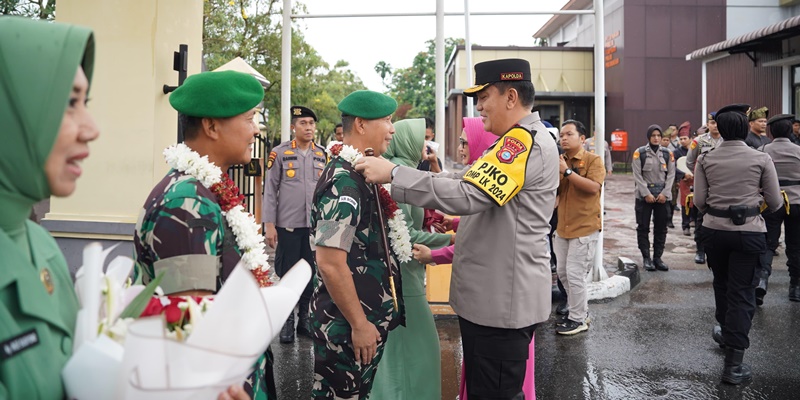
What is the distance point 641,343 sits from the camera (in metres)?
Result: 5.55

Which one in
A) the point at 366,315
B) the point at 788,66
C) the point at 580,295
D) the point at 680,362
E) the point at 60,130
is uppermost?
the point at 788,66

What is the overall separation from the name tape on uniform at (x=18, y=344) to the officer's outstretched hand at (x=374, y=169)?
5.32 feet

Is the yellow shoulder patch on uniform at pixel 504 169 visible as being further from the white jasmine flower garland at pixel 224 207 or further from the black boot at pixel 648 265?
the black boot at pixel 648 265

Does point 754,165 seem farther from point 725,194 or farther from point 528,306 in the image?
point 528,306

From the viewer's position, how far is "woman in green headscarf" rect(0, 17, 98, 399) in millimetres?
1118

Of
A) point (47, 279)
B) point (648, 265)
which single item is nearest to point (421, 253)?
point (47, 279)

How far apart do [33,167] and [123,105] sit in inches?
169

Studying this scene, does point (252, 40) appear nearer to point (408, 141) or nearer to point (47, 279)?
point (408, 141)

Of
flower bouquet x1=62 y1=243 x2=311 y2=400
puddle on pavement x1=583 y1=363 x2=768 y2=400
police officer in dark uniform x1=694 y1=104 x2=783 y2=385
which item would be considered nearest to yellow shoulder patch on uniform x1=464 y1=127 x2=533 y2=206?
flower bouquet x1=62 y1=243 x2=311 y2=400

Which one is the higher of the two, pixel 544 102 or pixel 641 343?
pixel 544 102

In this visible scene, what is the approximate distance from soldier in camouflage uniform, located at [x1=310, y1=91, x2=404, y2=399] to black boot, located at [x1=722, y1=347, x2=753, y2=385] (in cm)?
302

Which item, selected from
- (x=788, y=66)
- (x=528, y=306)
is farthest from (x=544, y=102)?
(x=528, y=306)

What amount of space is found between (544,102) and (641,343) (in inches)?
951

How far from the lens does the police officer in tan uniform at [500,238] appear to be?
2.67 metres
